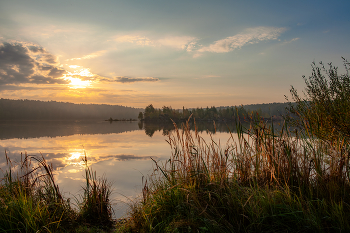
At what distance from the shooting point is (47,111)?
455ft

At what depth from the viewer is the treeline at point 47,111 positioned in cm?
12800

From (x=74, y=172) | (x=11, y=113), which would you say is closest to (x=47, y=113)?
(x=11, y=113)

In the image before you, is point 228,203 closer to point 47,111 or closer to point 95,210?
point 95,210

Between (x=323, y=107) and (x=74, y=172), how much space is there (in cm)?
1105

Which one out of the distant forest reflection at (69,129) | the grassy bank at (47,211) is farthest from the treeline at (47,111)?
the grassy bank at (47,211)

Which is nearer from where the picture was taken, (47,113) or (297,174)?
(297,174)

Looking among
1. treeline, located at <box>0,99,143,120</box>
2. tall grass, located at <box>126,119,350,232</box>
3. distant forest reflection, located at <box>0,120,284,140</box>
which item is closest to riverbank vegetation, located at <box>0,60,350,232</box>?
tall grass, located at <box>126,119,350,232</box>

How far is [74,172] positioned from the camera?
325 inches

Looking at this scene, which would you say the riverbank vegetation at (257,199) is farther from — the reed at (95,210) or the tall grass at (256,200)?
the reed at (95,210)

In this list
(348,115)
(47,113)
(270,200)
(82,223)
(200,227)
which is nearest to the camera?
(200,227)

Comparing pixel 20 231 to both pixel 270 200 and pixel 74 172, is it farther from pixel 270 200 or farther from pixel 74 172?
pixel 74 172

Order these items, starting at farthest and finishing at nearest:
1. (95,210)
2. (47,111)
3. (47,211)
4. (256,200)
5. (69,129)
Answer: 1. (47,111)
2. (69,129)
3. (95,210)
4. (47,211)
5. (256,200)

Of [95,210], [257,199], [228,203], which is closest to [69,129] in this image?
[95,210]

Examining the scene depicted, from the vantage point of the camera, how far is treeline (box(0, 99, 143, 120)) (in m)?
128
